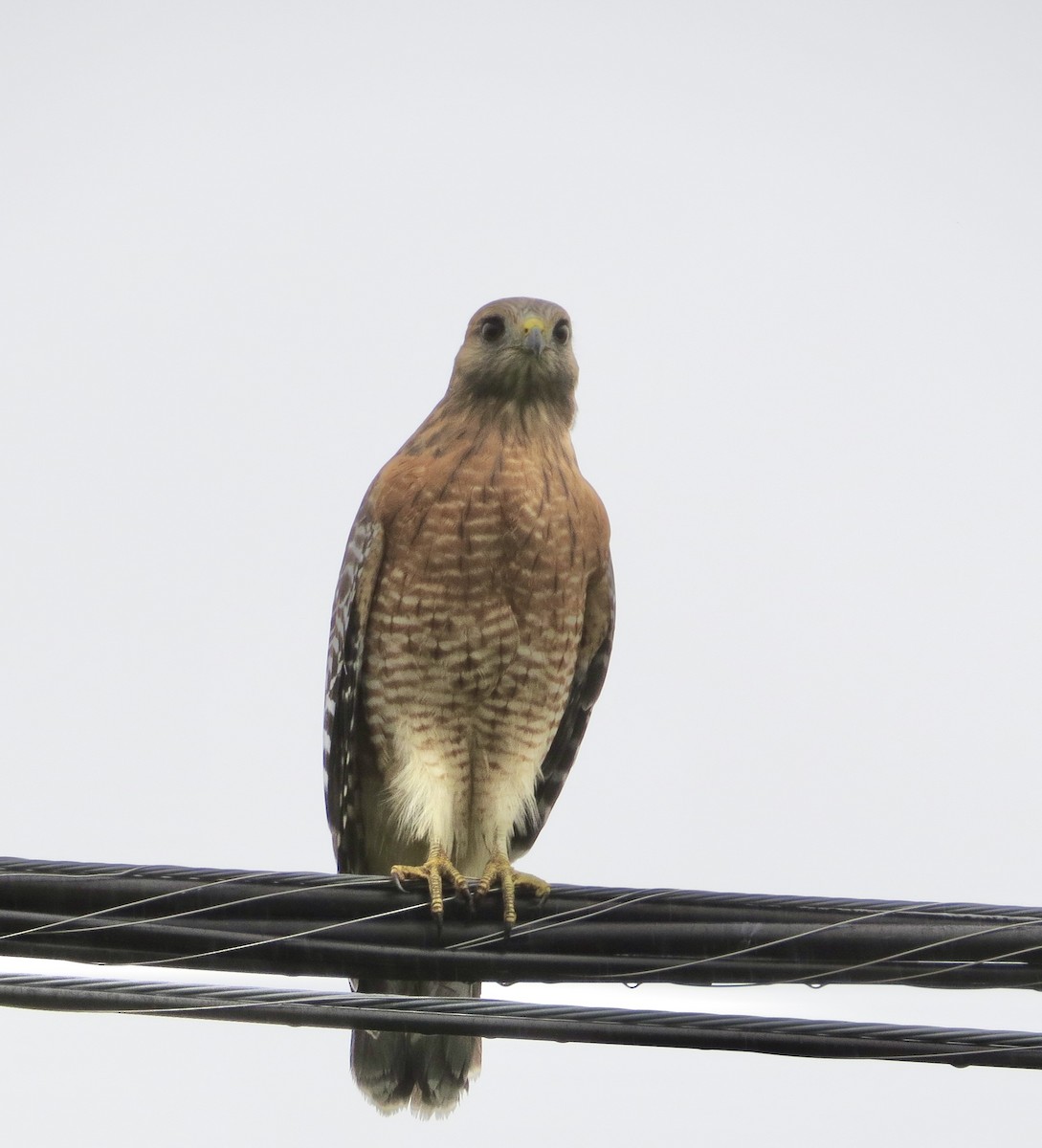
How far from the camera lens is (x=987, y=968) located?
415 centimetres

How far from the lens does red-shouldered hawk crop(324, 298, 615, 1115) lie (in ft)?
21.5

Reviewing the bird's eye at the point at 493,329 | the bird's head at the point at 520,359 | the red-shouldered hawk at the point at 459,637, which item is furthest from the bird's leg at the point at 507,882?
the bird's eye at the point at 493,329

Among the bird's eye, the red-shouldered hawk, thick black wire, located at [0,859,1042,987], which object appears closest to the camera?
thick black wire, located at [0,859,1042,987]

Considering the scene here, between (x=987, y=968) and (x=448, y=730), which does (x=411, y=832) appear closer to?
(x=448, y=730)

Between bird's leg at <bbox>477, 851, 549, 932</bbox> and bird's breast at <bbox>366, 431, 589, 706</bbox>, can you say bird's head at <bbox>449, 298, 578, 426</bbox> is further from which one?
bird's leg at <bbox>477, 851, 549, 932</bbox>

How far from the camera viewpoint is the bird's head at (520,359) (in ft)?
23.4

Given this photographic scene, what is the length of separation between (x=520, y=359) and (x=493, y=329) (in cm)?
28

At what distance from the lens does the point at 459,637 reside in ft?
21.5

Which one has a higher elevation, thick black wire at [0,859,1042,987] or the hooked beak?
the hooked beak

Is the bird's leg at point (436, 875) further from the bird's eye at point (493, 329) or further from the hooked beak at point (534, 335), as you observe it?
the bird's eye at point (493, 329)

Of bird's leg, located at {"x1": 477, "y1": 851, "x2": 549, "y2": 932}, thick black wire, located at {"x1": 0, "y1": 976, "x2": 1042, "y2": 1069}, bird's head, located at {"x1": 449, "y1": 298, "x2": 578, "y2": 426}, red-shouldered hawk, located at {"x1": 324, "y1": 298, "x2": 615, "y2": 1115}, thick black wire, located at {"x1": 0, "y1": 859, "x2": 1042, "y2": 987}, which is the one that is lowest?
thick black wire, located at {"x1": 0, "y1": 976, "x2": 1042, "y2": 1069}

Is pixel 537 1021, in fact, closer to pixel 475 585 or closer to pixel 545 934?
pixel 545 934

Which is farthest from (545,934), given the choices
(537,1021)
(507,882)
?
(507,882)

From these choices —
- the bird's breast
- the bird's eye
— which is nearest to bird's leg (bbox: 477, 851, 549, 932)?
the bird's breast
